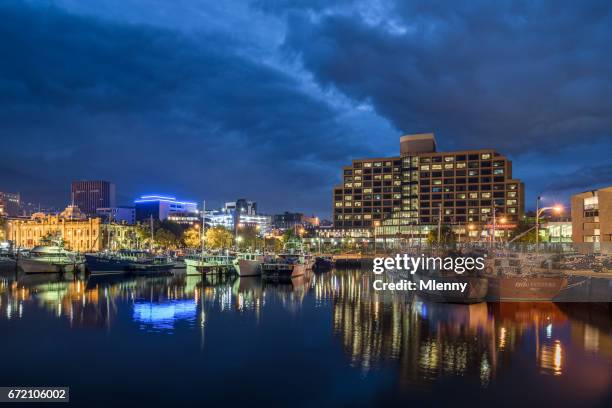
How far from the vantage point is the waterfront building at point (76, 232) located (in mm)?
174000

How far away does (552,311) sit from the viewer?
42781 mm

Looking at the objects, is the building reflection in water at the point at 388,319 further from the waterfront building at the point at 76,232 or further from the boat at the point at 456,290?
the waterfront building at the point at 76,232

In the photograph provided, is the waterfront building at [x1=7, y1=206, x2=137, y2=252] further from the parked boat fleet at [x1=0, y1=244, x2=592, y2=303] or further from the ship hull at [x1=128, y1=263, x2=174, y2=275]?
the ship hull at [x1=128, y1=263, x2=174, y2=275]

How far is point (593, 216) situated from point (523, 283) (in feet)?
152

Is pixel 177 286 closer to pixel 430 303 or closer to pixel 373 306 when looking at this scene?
pixel 373 306

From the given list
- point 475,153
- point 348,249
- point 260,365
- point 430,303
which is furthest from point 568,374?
point 475,153

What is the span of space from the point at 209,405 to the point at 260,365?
6.45 metres

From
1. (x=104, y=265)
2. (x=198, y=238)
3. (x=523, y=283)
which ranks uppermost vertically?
(x=198, y=238)

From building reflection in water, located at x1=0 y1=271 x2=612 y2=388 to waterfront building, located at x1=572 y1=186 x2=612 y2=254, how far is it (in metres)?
35.1

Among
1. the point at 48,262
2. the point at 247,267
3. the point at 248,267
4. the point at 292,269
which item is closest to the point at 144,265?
the point at 48,262

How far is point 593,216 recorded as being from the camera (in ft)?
269

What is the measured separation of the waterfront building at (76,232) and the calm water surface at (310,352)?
131 m

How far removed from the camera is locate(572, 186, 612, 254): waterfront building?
7325 cm

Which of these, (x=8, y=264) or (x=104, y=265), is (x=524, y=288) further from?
(x=8, y=264)
